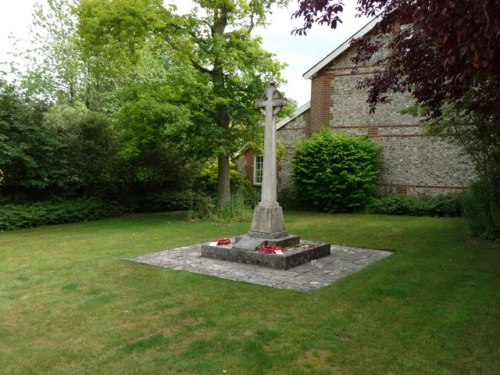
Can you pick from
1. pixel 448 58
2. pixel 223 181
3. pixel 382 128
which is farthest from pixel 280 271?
pixel 382 128

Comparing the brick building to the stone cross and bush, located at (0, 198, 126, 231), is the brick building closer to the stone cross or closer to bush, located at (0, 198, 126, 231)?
the stone cross

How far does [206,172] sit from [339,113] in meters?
7.11

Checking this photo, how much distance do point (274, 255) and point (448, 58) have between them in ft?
16.0

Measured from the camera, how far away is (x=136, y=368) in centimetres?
403

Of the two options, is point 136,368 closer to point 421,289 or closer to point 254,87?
point 421,289

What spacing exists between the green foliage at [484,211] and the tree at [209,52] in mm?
7526

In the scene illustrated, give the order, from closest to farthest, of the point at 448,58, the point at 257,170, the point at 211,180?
the point at 448,58
the point at 211,180
the point at 257,170

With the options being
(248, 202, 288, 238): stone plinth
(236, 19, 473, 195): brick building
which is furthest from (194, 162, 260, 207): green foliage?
(248, 202, 288, 238): stone plinth

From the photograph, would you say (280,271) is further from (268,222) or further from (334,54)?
(334,54)

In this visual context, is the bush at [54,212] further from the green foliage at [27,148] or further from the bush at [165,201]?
the bush at [165,201]

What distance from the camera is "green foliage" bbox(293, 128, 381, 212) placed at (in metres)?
17.6

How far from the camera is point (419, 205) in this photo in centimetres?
1666

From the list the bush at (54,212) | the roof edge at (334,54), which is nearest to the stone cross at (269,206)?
the bush at (54,212)

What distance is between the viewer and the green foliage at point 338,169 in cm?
1761
